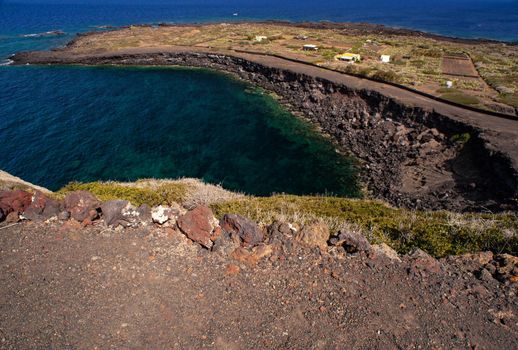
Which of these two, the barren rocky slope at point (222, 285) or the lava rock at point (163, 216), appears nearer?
the barren rocky slope at point (222, 285)

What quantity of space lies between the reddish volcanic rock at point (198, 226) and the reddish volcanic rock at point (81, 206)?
4.39 m

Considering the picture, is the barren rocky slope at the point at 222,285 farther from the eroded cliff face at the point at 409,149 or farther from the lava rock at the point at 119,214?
the eroded cliff face at the point at 409,149

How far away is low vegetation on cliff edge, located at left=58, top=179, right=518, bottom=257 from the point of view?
47.2 feet

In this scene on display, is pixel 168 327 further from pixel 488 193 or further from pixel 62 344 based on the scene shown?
pixel 488 193

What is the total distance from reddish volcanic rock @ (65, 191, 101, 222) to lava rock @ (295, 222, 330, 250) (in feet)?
32.1

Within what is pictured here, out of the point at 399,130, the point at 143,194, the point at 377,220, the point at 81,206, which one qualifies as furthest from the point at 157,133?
the point at 377,220

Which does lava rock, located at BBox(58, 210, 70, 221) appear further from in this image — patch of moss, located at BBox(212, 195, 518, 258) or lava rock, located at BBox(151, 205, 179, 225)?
patch of moss, located at BBox(212, 195, 518, 258)

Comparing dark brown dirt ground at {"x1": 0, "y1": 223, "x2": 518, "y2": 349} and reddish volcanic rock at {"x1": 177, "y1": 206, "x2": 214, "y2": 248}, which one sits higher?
reddish volcanic rock at {"x1": 177, "y1": 206, "x2": 214, "y2": 248}

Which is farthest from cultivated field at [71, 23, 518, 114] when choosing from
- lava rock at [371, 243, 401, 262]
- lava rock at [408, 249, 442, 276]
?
lava rock at [371, 243, 401, 262]

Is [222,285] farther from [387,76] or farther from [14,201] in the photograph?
[387,76]

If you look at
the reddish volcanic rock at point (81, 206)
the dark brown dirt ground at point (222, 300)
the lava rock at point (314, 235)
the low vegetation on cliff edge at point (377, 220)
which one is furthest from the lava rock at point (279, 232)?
the reddish volcanic rock at point (81, 206)

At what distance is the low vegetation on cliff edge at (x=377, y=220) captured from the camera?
47.2ft

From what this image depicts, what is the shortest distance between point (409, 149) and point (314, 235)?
2658 cm

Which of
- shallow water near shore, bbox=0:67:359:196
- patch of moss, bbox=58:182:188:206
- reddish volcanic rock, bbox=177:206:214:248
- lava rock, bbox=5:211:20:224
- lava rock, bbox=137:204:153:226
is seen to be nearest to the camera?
reddish volcanic rock, bbox=177:206:214:248
